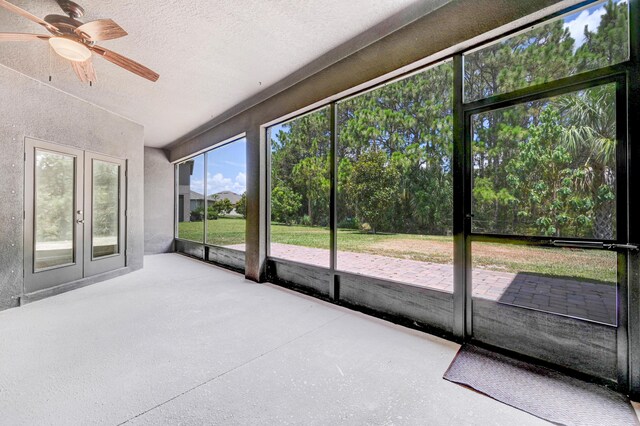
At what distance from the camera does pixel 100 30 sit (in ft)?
7.61

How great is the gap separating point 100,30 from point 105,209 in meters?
3.71

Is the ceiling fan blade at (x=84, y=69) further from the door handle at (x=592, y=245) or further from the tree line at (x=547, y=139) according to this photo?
the door handle at (x=592, y=245)

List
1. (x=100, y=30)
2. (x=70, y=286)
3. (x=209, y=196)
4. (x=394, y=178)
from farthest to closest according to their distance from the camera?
(x=209, y=196) < (x=394, y=178) < (x=70, y=286) < (x=100, y=30)

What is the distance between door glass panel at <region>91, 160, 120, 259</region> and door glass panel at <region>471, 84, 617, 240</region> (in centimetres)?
579

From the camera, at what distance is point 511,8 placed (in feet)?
7.13

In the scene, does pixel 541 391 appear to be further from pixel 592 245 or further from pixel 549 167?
pixel 549 167

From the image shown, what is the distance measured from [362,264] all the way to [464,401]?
4.25 metres

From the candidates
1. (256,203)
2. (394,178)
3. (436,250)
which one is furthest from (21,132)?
(436,250)

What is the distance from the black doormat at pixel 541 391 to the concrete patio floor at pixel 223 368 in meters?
0.12

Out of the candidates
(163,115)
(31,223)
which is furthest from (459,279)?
(163,115)

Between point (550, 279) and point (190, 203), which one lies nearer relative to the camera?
point (550, 279)

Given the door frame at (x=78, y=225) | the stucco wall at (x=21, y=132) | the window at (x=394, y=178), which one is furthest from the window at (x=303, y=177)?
the stucco wall at (x=21, y=132)

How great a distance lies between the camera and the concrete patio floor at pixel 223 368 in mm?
1672

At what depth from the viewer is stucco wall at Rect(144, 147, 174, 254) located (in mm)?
7668
